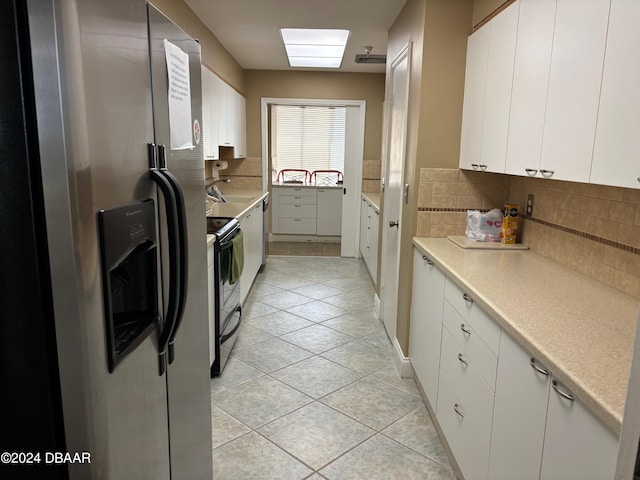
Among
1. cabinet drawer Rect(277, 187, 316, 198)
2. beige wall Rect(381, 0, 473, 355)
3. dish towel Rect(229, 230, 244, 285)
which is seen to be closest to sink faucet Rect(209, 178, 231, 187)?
cabinet drawer Rect(277, 187, 316, 198)

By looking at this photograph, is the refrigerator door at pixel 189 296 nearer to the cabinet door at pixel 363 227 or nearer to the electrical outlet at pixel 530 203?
the electrical outlet at pixel 530 203

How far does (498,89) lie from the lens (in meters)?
2.26

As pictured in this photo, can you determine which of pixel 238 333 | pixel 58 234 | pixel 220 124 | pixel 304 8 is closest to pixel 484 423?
pixel 58 234

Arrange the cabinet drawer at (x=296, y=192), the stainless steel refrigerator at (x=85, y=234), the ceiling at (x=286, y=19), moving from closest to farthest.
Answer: the stainless steel refrigerator at (x=85, y=234) → the ceiling at (x=286, y=19) → the cabinet drawer at (x=296, y=192)

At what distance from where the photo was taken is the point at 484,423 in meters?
1.69

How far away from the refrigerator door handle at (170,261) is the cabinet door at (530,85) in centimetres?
148

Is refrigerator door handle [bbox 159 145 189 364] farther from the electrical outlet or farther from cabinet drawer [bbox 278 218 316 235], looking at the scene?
cabinet drawer [bbox 278 218 316 235]

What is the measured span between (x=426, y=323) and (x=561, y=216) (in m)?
0.89

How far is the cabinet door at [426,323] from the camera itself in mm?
2350

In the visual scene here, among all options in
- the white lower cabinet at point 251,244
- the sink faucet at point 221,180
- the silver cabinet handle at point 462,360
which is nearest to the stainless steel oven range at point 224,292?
the white lower cabinet at point 251,244

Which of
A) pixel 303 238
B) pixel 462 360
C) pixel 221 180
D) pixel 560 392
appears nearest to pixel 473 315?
pixel 462 360

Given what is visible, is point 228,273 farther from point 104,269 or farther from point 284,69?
point 284,69

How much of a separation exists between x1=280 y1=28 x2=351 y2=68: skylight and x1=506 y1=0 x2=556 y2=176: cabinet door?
2.21 meters

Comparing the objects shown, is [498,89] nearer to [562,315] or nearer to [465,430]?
A: [562,315]
